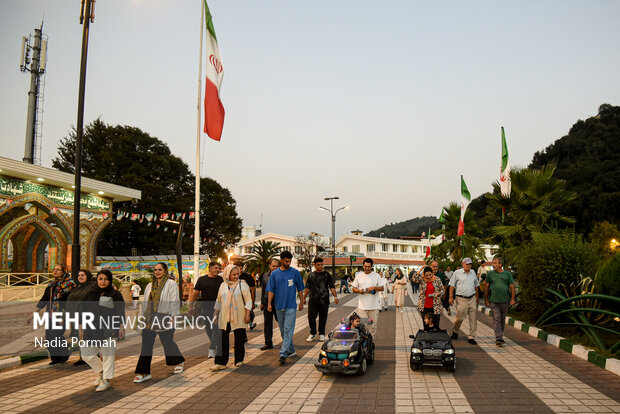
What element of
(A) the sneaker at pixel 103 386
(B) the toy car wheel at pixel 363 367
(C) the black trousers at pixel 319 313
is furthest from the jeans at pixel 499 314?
(A) the sneaker at pixel 103 386

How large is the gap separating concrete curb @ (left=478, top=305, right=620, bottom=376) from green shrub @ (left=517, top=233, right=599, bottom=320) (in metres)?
0.79

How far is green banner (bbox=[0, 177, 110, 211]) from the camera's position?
24875mm

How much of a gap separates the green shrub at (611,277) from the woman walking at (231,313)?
7014mm

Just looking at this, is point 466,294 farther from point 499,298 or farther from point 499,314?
point 499,314

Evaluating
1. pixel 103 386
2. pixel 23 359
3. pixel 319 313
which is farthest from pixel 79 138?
pixel 319 313

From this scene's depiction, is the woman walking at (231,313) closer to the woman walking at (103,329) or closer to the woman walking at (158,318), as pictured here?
the woman walking at (158,318)

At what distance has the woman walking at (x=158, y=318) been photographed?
22.4ft

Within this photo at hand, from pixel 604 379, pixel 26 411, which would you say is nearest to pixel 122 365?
pixel 26 411

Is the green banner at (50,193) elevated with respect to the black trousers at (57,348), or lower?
elevated

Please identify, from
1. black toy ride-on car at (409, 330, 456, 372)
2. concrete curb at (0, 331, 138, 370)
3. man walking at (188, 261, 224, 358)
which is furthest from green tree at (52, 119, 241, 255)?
black toy ride-on car at (409, 330, 456, 372)

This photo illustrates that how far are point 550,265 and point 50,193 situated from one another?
28304mm

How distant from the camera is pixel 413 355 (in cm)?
712

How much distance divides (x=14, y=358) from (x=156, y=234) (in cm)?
3692

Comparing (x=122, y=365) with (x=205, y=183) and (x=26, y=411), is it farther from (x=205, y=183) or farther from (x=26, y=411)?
(x=205, y=183)
